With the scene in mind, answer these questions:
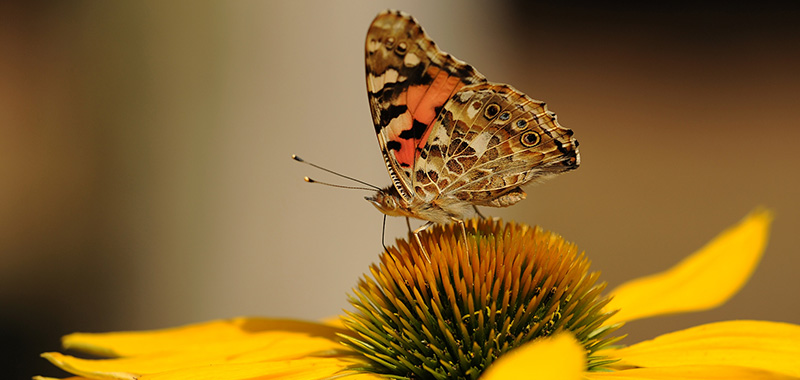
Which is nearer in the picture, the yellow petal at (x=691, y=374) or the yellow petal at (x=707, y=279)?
the yellow petal at (x=691, y=374)

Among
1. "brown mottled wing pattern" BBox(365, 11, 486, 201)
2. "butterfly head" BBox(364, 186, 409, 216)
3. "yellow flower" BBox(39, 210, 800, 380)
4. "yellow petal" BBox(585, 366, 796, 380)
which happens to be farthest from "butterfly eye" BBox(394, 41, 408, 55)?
"yellow petal" BBox(585, 366, 796, 380)

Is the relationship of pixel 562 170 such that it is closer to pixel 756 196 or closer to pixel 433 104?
pixel 433 104

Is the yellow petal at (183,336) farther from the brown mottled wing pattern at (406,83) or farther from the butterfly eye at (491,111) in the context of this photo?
the butterfly eye at (491,111)

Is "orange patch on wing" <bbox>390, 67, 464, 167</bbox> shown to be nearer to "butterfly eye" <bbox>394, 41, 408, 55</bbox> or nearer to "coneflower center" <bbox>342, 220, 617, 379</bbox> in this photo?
"butterfly eye" <bbox>394, 41, 408, 55</bbox>

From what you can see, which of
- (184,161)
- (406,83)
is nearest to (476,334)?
(406,83)

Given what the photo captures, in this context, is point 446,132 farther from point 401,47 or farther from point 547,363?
point 547,363

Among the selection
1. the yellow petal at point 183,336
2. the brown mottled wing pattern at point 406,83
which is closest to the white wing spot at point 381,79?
the brown mottled wing pattern at point 406,83
